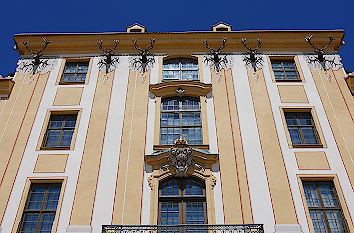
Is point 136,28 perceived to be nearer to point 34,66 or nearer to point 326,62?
point 34,66

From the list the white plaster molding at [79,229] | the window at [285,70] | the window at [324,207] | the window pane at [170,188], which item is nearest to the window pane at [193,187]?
the window pane at [170,188]

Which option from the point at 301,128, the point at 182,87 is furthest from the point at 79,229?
the point at 301,128

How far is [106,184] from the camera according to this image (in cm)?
1562

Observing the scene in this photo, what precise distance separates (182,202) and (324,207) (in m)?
4.98

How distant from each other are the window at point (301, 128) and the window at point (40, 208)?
9462 millimetres

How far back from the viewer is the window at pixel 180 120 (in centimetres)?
1747

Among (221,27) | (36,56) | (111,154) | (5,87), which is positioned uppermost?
(221,27)

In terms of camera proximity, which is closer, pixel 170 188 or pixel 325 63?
pixel 170 188

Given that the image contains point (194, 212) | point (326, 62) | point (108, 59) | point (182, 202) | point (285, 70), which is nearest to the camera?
point (194, 212)

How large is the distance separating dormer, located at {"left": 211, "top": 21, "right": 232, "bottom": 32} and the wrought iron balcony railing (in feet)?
40.6

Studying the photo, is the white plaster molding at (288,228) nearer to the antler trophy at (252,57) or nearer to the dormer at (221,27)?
the antler trophy at (252,57)

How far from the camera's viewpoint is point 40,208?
49.8 feet

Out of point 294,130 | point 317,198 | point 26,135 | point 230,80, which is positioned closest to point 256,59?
point 230,80

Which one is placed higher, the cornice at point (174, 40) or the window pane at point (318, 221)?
the cornice at point (174, 40)
